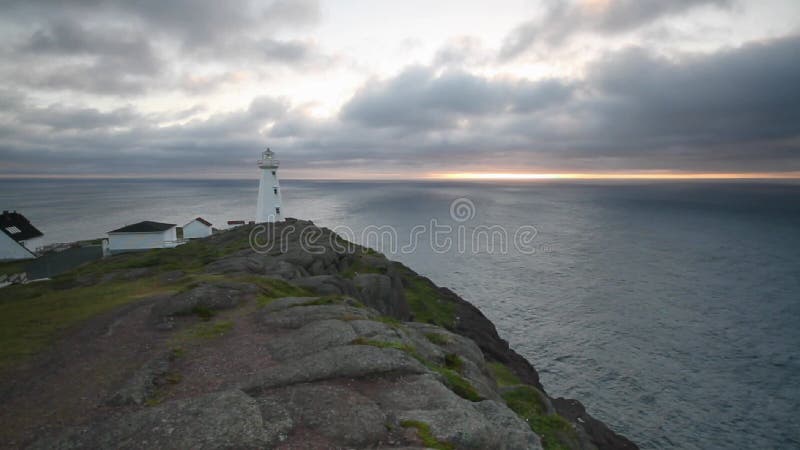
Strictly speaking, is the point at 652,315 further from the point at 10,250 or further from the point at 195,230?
the point at 10,250

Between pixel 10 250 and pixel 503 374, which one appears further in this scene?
pixel 10 250

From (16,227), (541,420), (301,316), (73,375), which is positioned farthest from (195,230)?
(541,420)

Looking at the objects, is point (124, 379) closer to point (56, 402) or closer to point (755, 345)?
point (56, 402)

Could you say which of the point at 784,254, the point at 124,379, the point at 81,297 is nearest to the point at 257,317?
the point at 124,379

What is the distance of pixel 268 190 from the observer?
6306cm

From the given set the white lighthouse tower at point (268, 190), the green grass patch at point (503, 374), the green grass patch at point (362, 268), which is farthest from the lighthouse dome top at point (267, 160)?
the green grass patch at point (503, 374)

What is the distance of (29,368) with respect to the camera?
571 inches

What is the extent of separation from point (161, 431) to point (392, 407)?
6.26m

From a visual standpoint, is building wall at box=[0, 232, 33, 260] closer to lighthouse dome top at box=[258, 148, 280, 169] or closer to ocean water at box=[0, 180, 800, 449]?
lighthouse dome top at box=[258, 148, 280, 169]

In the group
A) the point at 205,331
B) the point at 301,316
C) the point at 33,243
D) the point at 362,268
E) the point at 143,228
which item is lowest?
the point at 362,268

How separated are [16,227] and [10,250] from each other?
805 cm

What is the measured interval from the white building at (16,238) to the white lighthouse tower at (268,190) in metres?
32.8

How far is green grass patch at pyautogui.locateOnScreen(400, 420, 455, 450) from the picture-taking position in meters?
10.6

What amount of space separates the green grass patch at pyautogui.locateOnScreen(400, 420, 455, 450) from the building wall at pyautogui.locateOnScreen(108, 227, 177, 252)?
56.2 m
